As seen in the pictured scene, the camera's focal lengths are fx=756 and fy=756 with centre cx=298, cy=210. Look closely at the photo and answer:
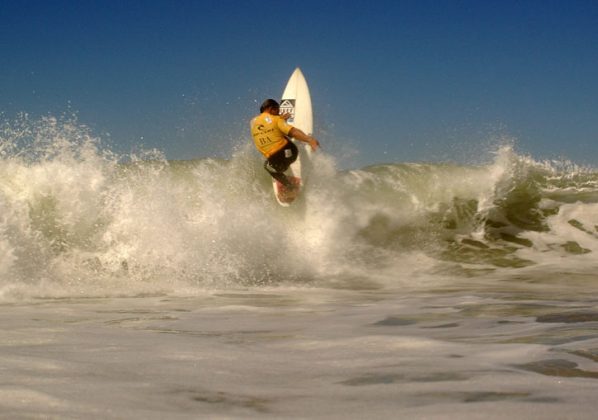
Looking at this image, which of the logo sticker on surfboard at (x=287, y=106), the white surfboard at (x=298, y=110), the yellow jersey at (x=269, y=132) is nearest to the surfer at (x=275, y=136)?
the yellow jersey at (x=269, y=132)

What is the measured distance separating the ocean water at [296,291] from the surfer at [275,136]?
751 millimetres

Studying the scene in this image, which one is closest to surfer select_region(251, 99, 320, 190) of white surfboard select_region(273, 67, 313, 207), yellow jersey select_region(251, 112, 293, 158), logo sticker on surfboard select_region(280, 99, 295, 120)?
yellow jersey select_region(251, 112, 293, 158)

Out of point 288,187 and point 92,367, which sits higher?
point 288,187

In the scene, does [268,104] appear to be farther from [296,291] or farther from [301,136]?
[296,291]

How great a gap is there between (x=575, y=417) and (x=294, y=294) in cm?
474

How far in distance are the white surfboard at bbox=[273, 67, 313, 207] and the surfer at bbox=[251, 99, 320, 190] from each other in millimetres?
660

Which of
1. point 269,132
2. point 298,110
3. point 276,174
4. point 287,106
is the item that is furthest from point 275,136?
point 287,106

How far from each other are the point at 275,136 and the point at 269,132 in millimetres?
106

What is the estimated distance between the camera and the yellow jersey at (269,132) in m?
10.6

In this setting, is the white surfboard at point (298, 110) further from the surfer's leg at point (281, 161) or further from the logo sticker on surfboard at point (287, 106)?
the surfer's leg at point (281, 161)

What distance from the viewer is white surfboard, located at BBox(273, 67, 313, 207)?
11.9 metres

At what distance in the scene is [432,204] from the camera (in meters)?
13.6

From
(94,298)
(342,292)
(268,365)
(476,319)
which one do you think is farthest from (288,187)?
(268,365)

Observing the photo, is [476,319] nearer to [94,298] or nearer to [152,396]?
[152,396]
